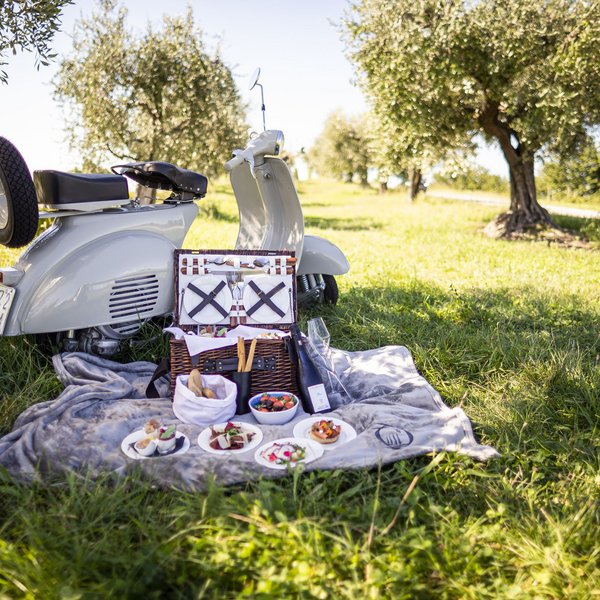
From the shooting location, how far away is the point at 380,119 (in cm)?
1045

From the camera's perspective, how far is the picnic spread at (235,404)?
6.89 ft

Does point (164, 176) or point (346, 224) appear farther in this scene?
point (346, 224)

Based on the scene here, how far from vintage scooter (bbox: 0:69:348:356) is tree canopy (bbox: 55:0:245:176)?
29.1 feet

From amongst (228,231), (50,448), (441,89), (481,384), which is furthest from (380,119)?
→ (50,448)

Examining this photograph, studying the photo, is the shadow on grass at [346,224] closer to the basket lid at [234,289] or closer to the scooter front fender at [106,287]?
the basket lid at [234,289]

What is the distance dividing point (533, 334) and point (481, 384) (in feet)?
3.09

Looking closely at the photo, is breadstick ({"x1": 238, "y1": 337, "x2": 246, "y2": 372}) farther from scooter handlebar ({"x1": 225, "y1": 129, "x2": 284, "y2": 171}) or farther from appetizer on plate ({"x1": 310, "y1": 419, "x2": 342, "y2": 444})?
scooter handlebar ({"x1": 225, "y1": 129, "x2": 284, "y2": 171})

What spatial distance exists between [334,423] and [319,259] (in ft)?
5.55

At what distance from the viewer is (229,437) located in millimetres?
2209

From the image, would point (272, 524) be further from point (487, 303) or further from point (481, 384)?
point (487, 303)

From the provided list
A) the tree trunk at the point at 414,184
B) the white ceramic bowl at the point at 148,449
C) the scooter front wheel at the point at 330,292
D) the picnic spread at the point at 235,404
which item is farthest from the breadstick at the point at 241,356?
the tree trunk at the point at 414,184

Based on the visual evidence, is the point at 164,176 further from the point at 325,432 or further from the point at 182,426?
the point at 325,432

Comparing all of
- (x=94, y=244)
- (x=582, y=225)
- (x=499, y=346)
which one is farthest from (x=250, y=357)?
(x=582, y=225)

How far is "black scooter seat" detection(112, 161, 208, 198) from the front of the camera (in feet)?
10.3
